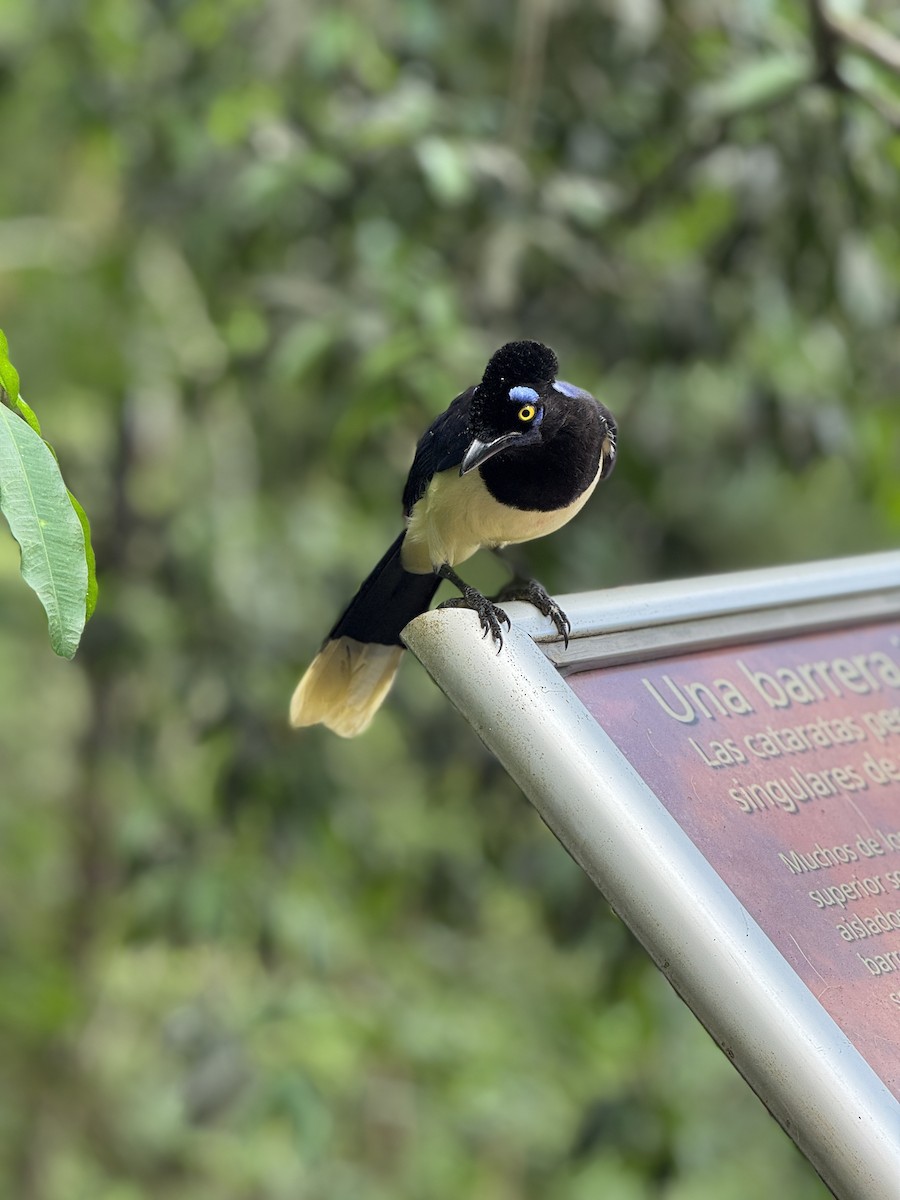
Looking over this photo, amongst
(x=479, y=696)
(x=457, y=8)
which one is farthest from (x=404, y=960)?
(x=479, y=696)

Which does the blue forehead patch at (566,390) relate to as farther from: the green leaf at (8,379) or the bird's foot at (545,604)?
the green leaf at (8,379)

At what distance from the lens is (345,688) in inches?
84.3

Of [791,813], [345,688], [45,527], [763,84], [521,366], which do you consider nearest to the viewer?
[45,527]

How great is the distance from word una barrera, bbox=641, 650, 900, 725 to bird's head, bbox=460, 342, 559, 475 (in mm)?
409

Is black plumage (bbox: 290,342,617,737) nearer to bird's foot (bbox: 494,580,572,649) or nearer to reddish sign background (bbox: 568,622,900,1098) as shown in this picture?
bird's foot (bbox: 494,580,572,649)

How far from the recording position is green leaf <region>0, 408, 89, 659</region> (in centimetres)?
122

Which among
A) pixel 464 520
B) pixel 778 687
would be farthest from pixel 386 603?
pixel 778 687

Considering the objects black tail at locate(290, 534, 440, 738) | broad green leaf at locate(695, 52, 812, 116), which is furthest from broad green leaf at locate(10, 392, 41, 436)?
broad green leaf at locate(695, 52, 812, 116)

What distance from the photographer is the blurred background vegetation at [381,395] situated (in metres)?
3.02

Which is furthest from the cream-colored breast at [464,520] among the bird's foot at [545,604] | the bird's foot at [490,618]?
the bird's foot at [490,618]

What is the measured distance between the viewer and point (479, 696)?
1.46 meters

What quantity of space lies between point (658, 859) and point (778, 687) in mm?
475

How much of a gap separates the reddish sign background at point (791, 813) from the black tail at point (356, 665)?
590 mm

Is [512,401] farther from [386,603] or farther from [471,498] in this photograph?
[386,603]
